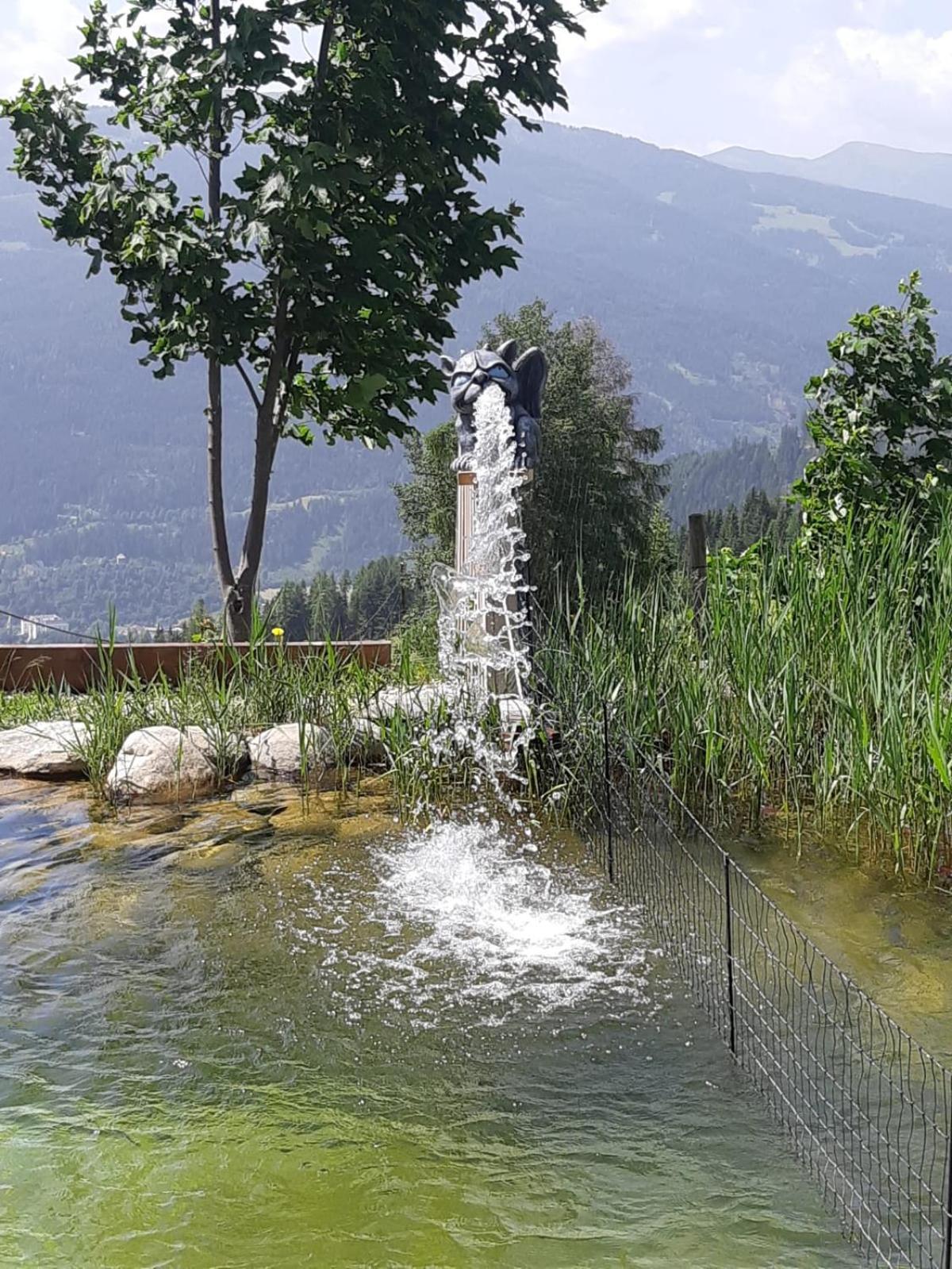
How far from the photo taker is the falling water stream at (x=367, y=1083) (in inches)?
84.3

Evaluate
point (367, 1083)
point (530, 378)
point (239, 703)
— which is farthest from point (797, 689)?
point (239, 703)

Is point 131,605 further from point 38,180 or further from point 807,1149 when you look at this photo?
point 807,1149

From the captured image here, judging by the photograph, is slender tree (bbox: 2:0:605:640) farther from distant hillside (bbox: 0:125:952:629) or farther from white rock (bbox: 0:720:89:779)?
distant hillside (bbox: 0:125:952:629)

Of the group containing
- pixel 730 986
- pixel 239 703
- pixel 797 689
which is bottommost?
pixel 730 986

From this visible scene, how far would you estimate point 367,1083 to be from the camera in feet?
8.95

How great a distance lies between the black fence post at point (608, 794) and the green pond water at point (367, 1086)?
0.12 metres

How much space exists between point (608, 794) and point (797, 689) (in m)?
0.86

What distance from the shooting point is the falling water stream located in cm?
214

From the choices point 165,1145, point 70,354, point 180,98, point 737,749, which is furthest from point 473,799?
point 70,354

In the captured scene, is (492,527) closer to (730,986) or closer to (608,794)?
(608,794)

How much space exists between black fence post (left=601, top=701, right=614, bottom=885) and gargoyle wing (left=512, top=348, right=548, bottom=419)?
7.38 feet

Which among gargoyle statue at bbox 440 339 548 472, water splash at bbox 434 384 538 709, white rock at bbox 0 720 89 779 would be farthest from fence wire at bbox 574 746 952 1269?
white rock at bbox 0 720 89 779

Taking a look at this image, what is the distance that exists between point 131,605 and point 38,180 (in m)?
102

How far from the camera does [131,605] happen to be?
346 feet
